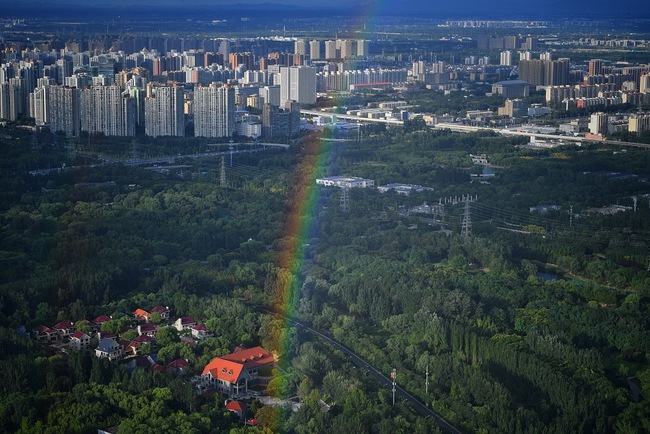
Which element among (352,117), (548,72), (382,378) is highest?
(548,72)

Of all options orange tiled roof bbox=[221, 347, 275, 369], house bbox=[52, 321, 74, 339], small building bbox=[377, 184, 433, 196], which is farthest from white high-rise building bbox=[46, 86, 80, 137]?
orange tiled roof bbox=[221, 347, 275, 369]

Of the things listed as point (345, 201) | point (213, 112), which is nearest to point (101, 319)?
point (345, 201)

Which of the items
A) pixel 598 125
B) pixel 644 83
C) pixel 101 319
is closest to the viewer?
pixel 101 319

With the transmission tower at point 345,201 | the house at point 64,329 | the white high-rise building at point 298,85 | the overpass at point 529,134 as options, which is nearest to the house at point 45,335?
the house at point 64,329

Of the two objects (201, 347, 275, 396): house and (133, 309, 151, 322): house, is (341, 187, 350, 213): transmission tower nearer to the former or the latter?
(133, 309, 151, 322): house

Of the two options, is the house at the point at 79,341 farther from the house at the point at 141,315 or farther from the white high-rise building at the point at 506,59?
the white high-rise building at the point at 506,59

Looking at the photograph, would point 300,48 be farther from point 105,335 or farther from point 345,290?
point 105,335

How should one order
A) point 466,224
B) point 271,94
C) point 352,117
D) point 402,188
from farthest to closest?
point 271,94 < point 352,117 < point 402,188 < point 466,224
